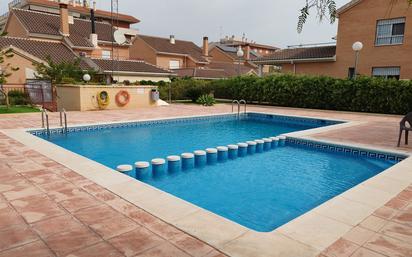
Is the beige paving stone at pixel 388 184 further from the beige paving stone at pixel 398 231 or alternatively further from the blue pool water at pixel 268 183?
the beige paving stone at pixel 398 231

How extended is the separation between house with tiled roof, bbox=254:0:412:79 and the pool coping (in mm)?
18940

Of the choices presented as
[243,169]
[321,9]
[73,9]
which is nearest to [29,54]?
[243,169]

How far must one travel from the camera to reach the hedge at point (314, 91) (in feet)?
55.7

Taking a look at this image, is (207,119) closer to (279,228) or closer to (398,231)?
(279,228)

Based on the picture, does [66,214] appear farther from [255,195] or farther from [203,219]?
[255,195]

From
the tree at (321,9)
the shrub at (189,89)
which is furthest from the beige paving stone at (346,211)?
the shrub at (189,89)

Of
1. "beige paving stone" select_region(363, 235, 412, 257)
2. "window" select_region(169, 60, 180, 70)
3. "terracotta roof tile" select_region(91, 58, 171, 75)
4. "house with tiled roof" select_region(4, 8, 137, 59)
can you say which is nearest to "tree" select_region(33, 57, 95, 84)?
"terracotta roof tile" select_region(91, 58, 171, 75)

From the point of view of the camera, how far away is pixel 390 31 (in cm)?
2169

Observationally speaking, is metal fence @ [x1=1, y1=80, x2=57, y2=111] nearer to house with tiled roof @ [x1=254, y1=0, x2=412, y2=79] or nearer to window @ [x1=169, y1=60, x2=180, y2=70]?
house with tiled roof @ [x1=254, y1=0, x2=412, y2=79]

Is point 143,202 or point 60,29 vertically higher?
point 60,29

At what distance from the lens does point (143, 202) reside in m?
4.39

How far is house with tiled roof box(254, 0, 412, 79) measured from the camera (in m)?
21.1

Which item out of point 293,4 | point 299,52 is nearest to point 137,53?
point 299,52

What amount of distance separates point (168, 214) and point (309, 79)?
18290mm
